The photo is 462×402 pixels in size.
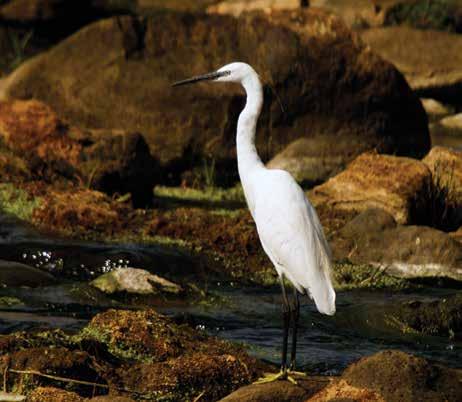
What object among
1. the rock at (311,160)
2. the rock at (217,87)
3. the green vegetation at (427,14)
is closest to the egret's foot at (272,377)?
the rock at (311,160)

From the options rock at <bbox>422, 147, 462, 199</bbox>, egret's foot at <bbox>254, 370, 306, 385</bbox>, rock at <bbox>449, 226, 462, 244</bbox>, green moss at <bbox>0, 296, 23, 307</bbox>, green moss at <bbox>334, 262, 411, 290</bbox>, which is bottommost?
green moss at <bbox>334, 262, 411, 290</bbox>

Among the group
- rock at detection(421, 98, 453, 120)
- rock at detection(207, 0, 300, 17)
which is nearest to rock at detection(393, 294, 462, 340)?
rock at detection(421, 98, 453, 120)

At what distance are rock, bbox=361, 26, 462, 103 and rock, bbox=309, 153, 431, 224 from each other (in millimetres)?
8825

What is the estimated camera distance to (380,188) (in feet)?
38.2

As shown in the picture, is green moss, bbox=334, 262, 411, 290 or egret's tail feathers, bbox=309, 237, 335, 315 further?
green moss, bbox=334, 262, 411, 290

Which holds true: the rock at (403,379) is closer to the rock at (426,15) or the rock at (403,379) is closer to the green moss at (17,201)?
the green moss at (17,201)

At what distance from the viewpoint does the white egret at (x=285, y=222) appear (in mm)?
6723

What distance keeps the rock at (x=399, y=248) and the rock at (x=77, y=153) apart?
254 centimetres

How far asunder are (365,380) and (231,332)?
3003 mm

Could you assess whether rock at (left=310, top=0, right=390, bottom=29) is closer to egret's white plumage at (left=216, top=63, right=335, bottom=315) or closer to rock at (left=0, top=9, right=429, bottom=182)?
rock at (left=0, top=9, right=429, bottom=182)

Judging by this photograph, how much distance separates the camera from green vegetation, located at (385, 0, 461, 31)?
2464 centimetres

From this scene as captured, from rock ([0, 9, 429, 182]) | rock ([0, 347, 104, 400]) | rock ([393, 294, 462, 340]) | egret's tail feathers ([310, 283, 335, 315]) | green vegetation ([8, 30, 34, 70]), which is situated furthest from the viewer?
green vegetation ([8, 30, 34, 70])

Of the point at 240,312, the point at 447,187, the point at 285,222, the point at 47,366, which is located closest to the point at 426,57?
the point at 447,187

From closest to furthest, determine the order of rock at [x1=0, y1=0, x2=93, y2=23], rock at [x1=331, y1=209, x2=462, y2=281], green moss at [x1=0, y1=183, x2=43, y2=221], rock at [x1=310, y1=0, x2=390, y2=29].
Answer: rock at [x1=331, y1=209, x2=462, y2=281] < green moss at [x1=0, y1=183, x2=43, y2=221] < rock at [x1=0, y1=0, x2=93, y2=23] < rock at [x1=310, y1=0, x2=390, y2=29]
